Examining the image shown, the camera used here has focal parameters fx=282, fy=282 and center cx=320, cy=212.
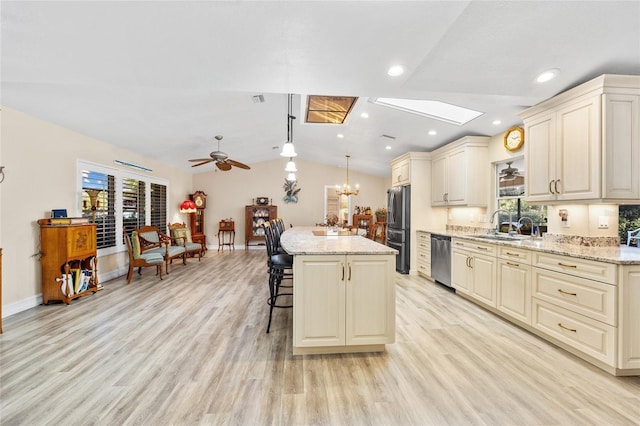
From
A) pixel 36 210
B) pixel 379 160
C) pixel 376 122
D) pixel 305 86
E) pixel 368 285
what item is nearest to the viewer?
pixel 368 285

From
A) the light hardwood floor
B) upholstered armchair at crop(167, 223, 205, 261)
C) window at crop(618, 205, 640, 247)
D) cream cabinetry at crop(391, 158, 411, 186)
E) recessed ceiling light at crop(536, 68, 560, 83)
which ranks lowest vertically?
the light hardwood floor

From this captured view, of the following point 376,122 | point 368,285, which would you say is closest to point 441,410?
point 368,285

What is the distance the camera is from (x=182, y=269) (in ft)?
19.1

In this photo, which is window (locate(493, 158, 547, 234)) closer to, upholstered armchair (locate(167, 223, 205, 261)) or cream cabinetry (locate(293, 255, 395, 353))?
cream cabinetry (locate(293, 255, 395, 353))

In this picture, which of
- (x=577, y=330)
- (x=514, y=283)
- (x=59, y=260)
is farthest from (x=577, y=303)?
(x=59, y=260)

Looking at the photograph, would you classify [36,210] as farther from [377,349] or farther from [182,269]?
[377,349]

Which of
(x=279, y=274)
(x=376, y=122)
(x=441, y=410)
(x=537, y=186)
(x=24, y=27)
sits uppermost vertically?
(x=376, y=122)

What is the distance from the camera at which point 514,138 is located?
3.82 metres

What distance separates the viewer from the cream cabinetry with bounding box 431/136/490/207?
14.4ft

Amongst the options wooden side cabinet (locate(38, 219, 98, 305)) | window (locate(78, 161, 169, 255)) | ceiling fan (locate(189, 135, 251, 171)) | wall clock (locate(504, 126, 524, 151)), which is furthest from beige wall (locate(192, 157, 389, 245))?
wall clock (locate(504, 126, 524, 151))

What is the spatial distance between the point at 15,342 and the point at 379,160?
688cm

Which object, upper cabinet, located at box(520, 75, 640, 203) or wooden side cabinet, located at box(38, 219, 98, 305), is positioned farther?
wooden side cabinet, located at box(38, 219, 98, 305)

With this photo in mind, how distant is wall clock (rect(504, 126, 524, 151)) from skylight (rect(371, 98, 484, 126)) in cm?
58

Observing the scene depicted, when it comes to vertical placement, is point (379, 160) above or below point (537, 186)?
above
